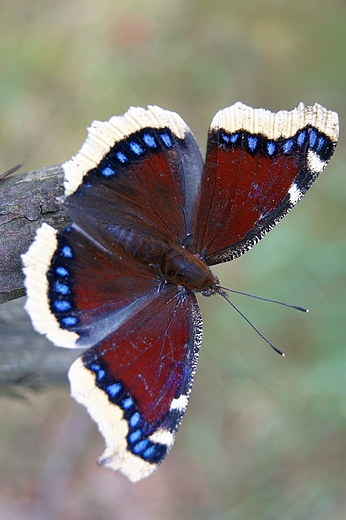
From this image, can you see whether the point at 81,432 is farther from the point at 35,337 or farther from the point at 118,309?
the point at 118,309

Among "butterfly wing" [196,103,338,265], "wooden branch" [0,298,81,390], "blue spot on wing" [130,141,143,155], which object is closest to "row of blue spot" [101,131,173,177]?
"blue spot on wing" [130,141,143,155]

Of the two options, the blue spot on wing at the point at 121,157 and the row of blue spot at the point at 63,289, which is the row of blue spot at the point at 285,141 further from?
the row of blue spot at the point at 63,289

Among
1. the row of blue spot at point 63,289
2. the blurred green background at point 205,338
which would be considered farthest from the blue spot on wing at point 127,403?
the blurred green background at point 205,338

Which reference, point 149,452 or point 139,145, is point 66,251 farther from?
point 149,452

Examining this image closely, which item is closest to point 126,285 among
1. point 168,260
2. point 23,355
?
point 168,260

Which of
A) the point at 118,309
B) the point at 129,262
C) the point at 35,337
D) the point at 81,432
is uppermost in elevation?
the point at 129,262

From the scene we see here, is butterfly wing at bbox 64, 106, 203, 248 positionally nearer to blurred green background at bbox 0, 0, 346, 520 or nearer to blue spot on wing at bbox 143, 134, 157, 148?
blue spot on wing at bbox 143, 134, 157, 148

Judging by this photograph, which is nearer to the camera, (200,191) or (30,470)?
(200,191)

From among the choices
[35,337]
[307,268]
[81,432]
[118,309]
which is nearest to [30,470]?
[81,432]

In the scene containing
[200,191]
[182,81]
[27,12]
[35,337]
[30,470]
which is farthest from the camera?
[182,81]
